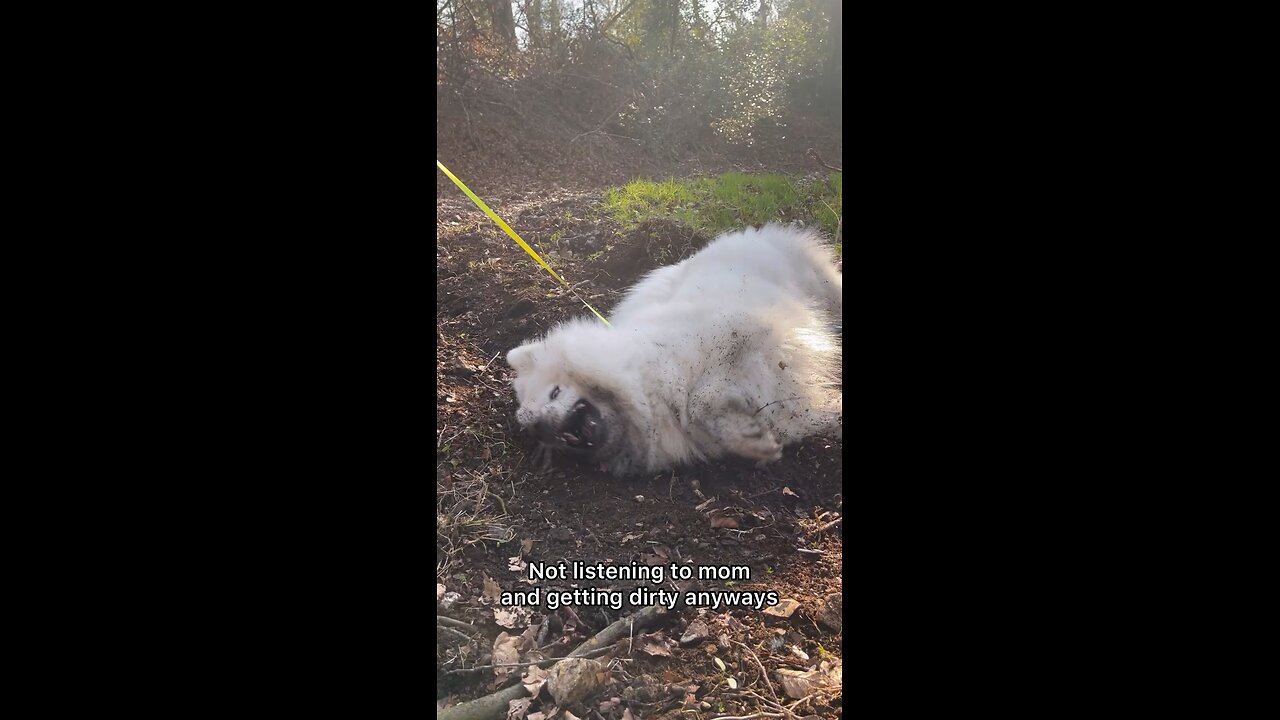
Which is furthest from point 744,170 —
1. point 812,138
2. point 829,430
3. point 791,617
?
point 791,617

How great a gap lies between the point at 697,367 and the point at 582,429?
0.52m

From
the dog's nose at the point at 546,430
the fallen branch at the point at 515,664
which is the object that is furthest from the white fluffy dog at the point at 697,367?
the fallen branch at the point at 515,664

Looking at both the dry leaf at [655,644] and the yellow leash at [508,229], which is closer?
the dry leaf at [655,644]

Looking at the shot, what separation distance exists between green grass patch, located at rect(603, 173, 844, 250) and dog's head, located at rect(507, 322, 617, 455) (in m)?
0.57

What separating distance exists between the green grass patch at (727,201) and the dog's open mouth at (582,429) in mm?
760

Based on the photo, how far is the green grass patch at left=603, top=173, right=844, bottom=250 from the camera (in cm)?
330

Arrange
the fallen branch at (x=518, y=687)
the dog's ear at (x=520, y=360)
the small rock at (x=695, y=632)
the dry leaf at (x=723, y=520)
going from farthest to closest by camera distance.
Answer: the dog's ear at (x=520, y=360) < the dry leaf at (x=723, y=520) < the small rock at (x=695, y=632) < the fallen branch at (x=518, y=687)

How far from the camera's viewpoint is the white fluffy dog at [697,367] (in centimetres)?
318

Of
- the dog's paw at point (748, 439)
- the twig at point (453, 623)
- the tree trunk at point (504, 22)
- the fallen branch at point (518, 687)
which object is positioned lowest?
the fallen branch at point (518, 687)

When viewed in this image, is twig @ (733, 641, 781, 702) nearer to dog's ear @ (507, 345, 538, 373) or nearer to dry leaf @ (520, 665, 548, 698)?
dry leaf @ (520, 665, 548, 698)

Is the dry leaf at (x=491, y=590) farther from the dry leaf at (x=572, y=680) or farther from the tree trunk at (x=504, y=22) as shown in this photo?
the tree trunk at (x=504, y=22)

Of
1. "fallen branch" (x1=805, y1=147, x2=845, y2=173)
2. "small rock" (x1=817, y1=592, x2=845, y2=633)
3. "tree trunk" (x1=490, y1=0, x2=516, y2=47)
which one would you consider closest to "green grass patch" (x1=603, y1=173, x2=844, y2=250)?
"fallen branch" (x1=805, y1=147, x2=845, y2=173)

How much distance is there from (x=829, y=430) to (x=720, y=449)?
1.39ft

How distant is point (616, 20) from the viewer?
338 cm
